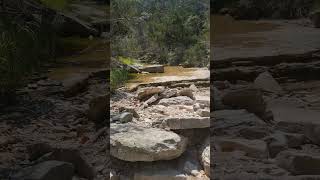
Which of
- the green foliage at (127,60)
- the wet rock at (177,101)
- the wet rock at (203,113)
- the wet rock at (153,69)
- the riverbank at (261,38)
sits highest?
the riverbank at (261,38)

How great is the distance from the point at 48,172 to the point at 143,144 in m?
0.74

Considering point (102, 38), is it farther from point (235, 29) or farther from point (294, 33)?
point (294, 33)

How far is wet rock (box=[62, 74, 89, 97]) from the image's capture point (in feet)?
8.97

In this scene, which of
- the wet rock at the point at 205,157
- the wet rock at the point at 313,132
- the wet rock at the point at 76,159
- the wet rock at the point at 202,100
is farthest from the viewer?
the wet rock at the point at 202,100

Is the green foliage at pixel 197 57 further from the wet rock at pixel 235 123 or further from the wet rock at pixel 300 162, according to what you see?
the wet rock at pixel 300 162

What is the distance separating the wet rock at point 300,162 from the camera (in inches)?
101

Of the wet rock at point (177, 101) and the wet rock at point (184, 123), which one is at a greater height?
the wet rock at point (177, 101)

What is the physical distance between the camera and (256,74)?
2682 mm

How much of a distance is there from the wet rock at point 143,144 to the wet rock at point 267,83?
77cm

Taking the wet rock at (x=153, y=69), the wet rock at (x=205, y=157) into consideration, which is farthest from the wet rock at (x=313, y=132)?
the wet rock at (x=153, y=69)

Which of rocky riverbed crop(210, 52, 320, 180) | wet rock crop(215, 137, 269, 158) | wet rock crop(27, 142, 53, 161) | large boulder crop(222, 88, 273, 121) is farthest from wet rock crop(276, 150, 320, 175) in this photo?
wet rock crop(27, 142, 53, 161)

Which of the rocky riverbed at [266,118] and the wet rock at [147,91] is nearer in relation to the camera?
the rocky riverbed at [266,118]

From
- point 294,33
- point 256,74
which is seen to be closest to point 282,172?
point 256,74

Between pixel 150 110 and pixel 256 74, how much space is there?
0.87 meters
